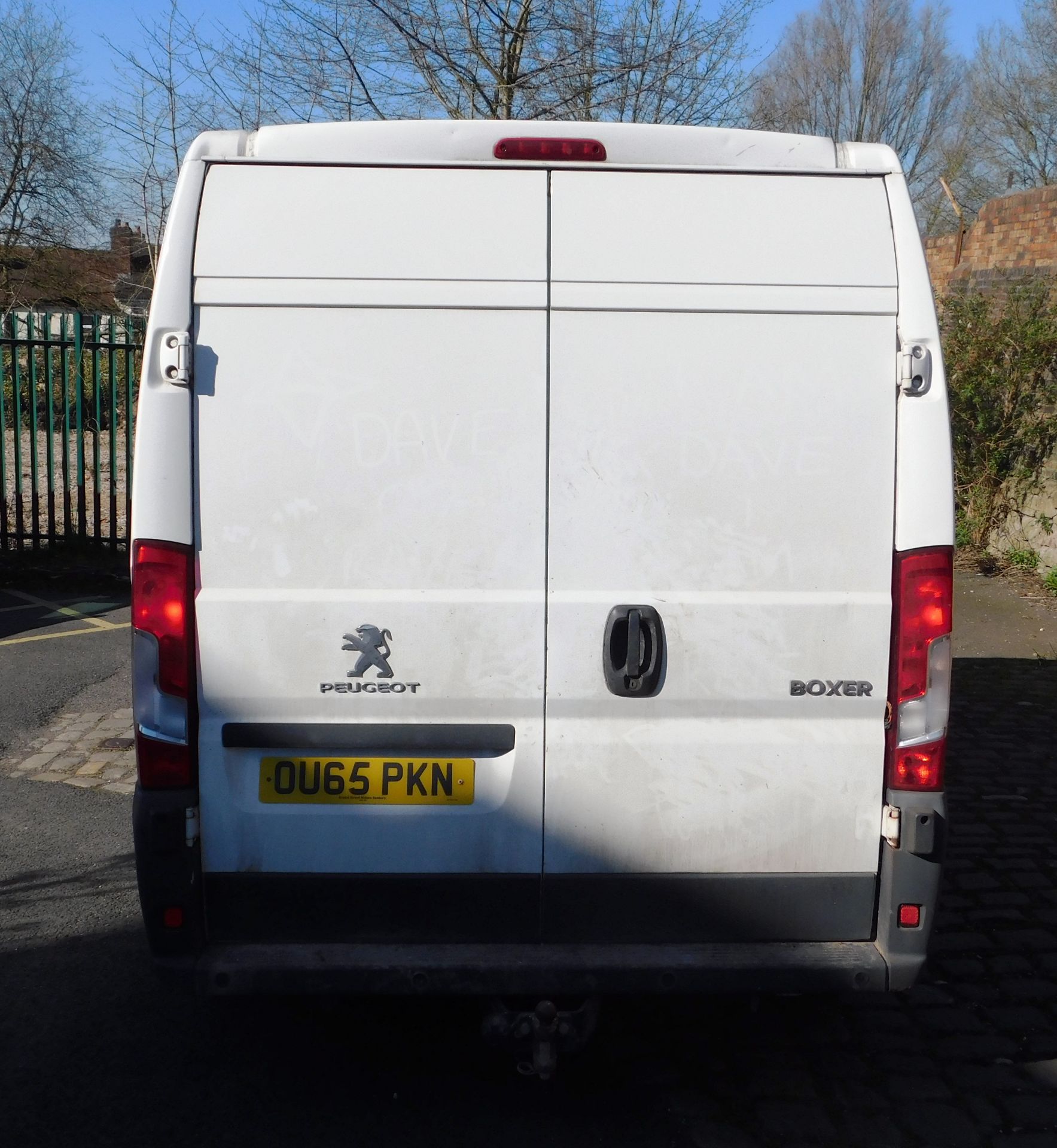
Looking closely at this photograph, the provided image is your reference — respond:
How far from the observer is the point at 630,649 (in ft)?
9.67

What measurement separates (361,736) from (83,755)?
419 centimetres

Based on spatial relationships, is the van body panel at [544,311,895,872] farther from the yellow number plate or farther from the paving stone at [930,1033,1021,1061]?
the paving stone at [930,1033,1021,1061]

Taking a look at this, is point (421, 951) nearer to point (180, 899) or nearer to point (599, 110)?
point (180, 899)

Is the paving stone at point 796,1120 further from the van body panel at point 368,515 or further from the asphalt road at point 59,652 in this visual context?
the asphalt road at point 59,652

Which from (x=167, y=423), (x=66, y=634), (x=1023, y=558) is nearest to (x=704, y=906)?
(x=167, y=423)

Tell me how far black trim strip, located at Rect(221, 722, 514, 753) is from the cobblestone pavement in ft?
10.5

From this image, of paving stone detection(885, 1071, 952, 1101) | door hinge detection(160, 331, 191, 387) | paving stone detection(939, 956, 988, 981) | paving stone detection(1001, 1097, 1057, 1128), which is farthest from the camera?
paving stone detection(939, 956, 988, 981)

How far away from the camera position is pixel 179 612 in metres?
2.93

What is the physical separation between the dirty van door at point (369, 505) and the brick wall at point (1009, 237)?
10971 millimetres

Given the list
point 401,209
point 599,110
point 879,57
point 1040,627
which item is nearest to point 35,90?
point 599,110

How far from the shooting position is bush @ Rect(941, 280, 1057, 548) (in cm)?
1133

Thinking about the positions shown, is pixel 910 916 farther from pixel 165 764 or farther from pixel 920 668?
pixel 165 764

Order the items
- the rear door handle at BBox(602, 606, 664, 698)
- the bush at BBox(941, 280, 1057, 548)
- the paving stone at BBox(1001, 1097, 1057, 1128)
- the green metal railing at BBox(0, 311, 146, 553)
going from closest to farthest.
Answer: the rear door handle at BBox(602, 606, 664, 698) < the paving stone at BBox(1001, 1097, 1057, 1128) < the green metal railing at BBox(0, 311, 146, 553) < the bush at BBox(941, 280, 1057, 548)

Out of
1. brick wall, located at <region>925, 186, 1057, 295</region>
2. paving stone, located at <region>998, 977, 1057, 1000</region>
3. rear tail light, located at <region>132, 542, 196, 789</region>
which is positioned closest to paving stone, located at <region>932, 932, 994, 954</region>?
paving stone, located at <region>998, 977, 1057, 1000</region>
